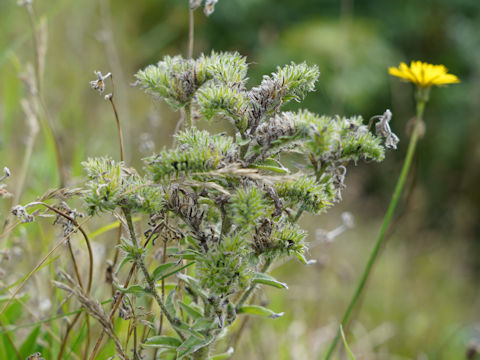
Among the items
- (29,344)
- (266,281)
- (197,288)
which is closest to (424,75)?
(266,281)

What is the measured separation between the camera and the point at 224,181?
1027mm

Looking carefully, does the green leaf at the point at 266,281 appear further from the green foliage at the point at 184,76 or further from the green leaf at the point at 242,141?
the green foliage at the point at 184,76

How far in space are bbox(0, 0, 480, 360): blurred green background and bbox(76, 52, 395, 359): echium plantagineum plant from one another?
1.89ft

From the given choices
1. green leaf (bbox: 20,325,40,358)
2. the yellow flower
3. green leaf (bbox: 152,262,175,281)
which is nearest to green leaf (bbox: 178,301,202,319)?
green leaf (bbox: 152,262,175,281)

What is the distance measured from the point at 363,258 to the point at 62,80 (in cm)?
320

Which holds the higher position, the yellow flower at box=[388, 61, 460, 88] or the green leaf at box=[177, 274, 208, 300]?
the yellow flower at box=[388, 61, 460, 88]

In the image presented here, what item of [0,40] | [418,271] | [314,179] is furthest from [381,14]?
[314,179]

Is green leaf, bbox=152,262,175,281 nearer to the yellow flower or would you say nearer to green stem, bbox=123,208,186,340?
green stem, bbox=123,208,186,340

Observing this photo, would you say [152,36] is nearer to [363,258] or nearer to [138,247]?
[363,258]

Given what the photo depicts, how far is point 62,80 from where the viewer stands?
14.9 ft

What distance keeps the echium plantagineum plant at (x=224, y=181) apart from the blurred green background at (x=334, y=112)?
58 cm

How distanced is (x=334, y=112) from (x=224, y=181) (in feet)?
6.49

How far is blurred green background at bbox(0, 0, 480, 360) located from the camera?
2.39 metres

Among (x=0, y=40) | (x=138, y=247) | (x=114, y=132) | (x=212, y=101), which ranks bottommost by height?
(x=138, y=247)
